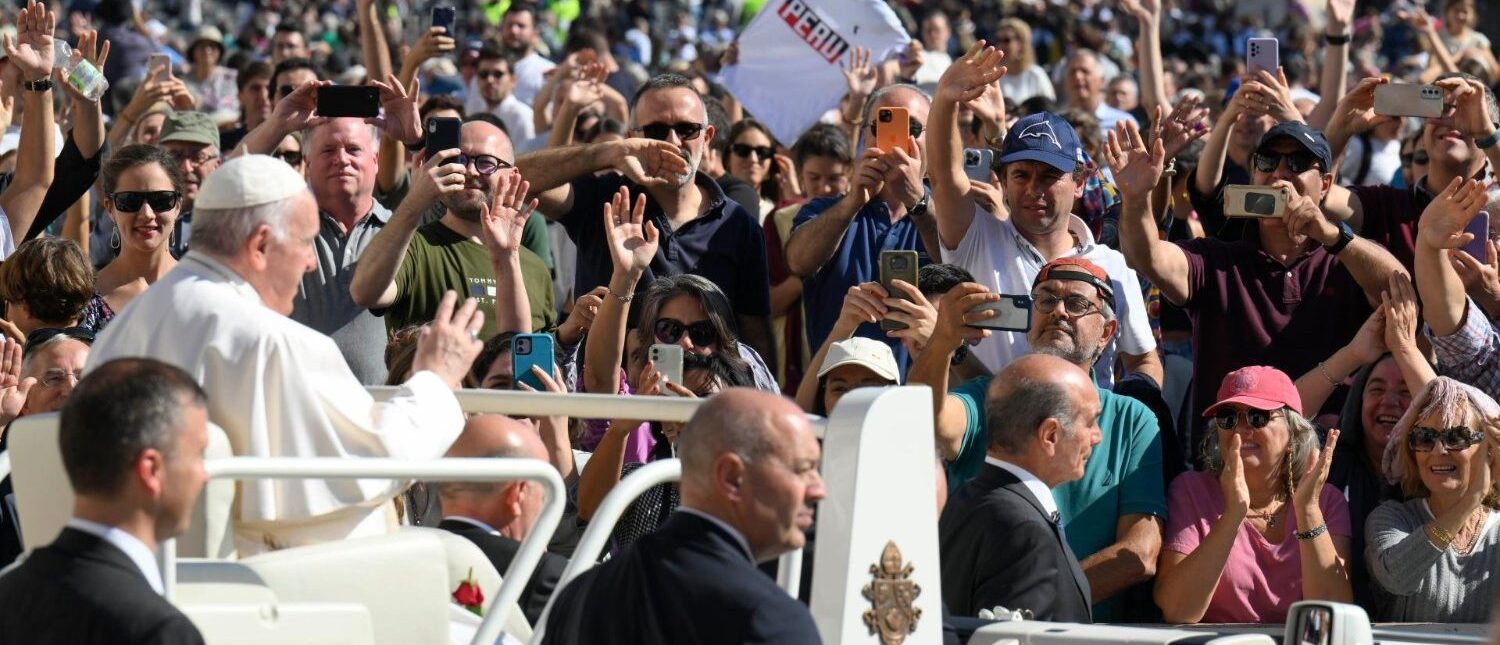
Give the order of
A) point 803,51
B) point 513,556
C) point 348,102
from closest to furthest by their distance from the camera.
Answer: point 513,556 < point 348,102 < point 803,51

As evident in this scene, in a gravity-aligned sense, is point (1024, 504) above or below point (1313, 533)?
above

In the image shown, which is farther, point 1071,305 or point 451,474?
point 1071,305

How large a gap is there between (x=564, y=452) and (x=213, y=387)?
86.4 inches

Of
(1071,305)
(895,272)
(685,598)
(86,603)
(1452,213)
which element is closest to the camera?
(86,603)

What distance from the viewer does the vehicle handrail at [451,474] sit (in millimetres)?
3861

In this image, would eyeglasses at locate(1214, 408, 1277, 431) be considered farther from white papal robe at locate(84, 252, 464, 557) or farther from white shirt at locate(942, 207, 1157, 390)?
white papal robe at locate(84, 252, 464, 557)

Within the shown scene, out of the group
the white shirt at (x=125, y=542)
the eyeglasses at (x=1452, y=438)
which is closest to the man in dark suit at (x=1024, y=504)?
the eyeglasses at (x=1452, y=438)

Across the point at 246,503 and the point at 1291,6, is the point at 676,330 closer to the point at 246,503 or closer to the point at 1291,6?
the point at 246,503

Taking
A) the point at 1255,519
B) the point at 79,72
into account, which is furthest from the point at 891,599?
the point at 79,72

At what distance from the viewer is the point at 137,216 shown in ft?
25.4

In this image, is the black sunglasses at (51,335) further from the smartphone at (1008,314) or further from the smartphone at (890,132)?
the smartphone at (890,132)

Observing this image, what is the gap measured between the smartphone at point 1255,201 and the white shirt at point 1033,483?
6.66ft

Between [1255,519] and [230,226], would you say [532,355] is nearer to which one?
[230,226]

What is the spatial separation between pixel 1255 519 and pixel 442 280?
2978 millimetres
